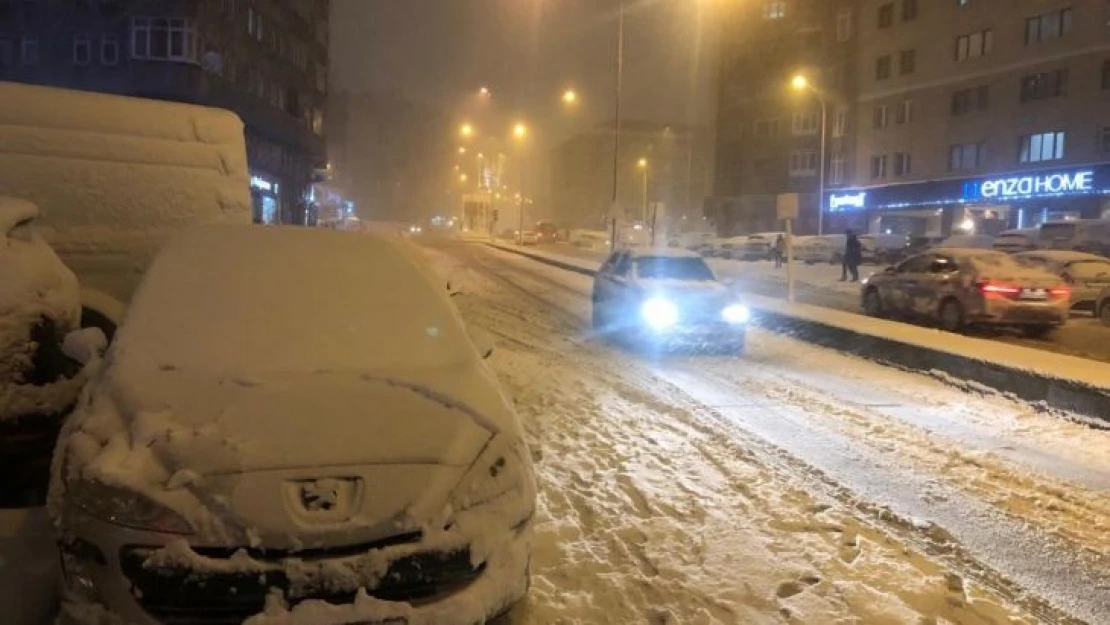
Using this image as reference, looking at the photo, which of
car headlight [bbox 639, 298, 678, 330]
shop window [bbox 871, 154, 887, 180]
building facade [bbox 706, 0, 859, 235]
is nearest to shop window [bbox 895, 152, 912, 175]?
shop window [bbox 871, 154, 887, 180]

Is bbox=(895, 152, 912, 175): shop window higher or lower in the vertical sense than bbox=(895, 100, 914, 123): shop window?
lower

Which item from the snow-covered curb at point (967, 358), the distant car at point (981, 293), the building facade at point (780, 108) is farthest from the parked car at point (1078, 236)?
the building facade at point (780, 108)

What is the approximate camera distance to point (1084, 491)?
7.09m

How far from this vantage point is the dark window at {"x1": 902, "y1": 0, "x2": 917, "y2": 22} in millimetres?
55656

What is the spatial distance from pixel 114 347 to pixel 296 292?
975 mm

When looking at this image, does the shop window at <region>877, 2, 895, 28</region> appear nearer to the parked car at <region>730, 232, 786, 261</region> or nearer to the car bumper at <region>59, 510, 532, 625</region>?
the parked car at <region>730, 232, 786, 261</region>

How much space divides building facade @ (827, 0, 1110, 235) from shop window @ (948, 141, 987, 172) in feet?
0.23

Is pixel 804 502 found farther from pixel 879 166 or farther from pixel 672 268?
pixel 879 166

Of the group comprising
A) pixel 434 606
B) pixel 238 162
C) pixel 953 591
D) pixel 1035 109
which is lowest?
pixel 953 591

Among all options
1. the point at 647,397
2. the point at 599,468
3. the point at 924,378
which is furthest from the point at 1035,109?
the point at 599,468

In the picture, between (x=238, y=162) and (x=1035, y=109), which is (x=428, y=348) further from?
(x=1035, y=109)

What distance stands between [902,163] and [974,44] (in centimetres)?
795

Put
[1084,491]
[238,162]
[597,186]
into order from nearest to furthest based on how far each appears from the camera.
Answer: [1084,491], [238,162], [597,186]

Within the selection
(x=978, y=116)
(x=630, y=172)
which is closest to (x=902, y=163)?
(x=978, y=116)
